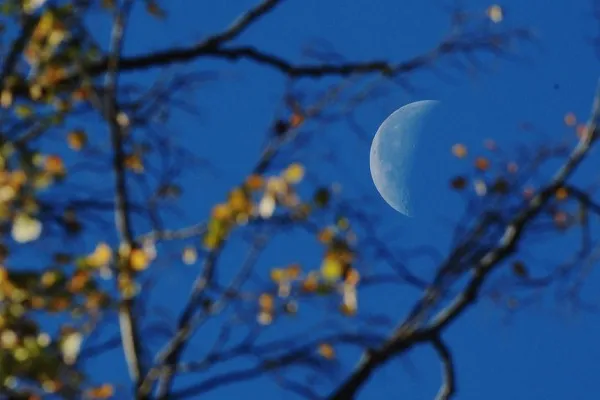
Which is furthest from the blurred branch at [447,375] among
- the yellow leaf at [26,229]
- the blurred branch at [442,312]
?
the yellow leaf at [26,229]

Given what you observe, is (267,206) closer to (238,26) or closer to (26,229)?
(26,229)

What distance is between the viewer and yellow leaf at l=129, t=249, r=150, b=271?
18.7 ft

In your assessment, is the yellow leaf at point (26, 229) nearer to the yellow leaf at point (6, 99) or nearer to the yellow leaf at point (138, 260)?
the yellow leaf at point (138, 260)

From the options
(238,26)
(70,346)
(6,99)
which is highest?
(238,26)

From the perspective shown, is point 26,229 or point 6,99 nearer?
point 26,229

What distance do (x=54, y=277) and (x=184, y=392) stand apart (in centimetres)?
95

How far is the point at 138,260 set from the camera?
226 inches

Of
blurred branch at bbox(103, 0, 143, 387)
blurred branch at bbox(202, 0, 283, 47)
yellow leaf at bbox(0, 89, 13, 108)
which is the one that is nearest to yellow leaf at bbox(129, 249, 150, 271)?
blurred branch at bbox(103, 0, 143, 387)

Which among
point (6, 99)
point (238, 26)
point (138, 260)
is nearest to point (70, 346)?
point (138, 260)

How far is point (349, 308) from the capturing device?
5965 mm

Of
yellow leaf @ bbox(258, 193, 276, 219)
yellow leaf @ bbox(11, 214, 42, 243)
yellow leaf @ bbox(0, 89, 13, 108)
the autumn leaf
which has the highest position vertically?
yellow leaf @ bbox(258, 193, 276, 219)

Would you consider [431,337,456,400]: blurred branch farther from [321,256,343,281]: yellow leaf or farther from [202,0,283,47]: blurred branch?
[202,0,283,47]: blurred branch

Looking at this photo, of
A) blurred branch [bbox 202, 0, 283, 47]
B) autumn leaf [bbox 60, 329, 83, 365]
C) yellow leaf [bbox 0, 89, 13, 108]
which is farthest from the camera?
blurred branch [bbox 202, 0, 283, 47]

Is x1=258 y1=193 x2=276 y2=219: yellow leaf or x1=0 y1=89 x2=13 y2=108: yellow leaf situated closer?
x1=258 y1=193 x2=276 y2=219: yellow leaf
